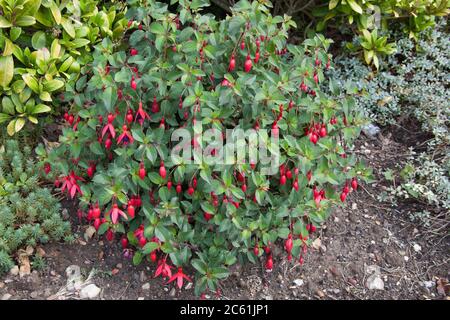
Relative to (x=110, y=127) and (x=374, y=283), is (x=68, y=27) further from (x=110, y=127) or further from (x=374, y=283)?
(x=374, y=283)

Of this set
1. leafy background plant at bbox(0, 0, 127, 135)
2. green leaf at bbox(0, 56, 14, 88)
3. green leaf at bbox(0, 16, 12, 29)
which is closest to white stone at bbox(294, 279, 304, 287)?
leafy background plant at bbox(0, 0, 127, 135)

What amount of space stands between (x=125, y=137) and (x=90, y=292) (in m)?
0.78

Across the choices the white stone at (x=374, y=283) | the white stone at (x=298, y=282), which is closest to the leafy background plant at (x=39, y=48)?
the white stone at (x=298, y=282)

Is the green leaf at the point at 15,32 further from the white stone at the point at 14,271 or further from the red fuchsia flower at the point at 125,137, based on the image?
the white stone at the point at 14,271

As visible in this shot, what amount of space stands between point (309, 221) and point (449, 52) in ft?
6.43

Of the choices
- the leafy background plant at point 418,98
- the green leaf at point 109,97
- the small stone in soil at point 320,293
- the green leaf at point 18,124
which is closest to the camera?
the green leaf at point 109,97

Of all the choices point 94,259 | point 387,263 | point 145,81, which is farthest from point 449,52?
point 94,259

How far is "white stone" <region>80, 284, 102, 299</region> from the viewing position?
2.72 meters

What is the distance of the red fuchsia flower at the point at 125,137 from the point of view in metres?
2.48

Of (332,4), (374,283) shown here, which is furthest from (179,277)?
(332,4)

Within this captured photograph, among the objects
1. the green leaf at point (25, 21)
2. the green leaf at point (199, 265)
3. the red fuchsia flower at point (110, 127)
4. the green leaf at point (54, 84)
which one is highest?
the green leaf at point (25, 21)

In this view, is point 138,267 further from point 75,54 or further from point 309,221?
point 75,54

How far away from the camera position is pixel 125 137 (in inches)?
102

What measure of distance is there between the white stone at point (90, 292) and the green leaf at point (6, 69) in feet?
3.92
